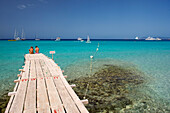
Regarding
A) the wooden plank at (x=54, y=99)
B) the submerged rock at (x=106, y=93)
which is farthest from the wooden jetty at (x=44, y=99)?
the submerged rock at (x=106, y=93)

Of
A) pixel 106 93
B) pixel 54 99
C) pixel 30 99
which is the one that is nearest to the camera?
pixel 30 99

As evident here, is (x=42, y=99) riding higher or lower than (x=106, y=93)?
higher

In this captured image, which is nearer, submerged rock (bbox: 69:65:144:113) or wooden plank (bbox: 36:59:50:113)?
wooden plank (bbox: 36:59:50:113)

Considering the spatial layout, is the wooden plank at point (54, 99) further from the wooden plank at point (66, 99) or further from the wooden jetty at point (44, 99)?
the wooden plank at point (66, 99)

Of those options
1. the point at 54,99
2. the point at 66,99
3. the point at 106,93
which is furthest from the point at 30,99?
the point at 106,93

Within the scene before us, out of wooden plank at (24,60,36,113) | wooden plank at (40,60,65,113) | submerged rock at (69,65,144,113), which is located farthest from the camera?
submerged rock at (69,65,144,113)

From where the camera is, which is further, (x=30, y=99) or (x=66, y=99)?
(x=66, y=99)

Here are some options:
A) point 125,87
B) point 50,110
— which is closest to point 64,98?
point 50,110

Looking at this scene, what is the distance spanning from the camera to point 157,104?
9070mm

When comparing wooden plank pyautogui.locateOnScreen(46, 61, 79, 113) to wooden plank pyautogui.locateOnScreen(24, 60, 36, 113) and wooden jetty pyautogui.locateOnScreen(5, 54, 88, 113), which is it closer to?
wooden jetty pyautogui.locateOnScreen(5, 54, 88, 113)

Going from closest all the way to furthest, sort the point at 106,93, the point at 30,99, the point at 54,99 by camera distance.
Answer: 1. the point at 30,99
2. the point at 54,99
3. the point at 106,93

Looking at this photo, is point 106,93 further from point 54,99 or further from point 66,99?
point 54,99

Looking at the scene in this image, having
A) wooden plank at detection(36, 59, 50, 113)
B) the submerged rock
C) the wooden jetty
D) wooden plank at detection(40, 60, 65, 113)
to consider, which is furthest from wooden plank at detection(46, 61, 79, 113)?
the submerged rock

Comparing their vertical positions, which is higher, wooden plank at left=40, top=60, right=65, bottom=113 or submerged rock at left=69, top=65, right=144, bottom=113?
wooden plank at left=40, top=60, right=65, bottom=113
